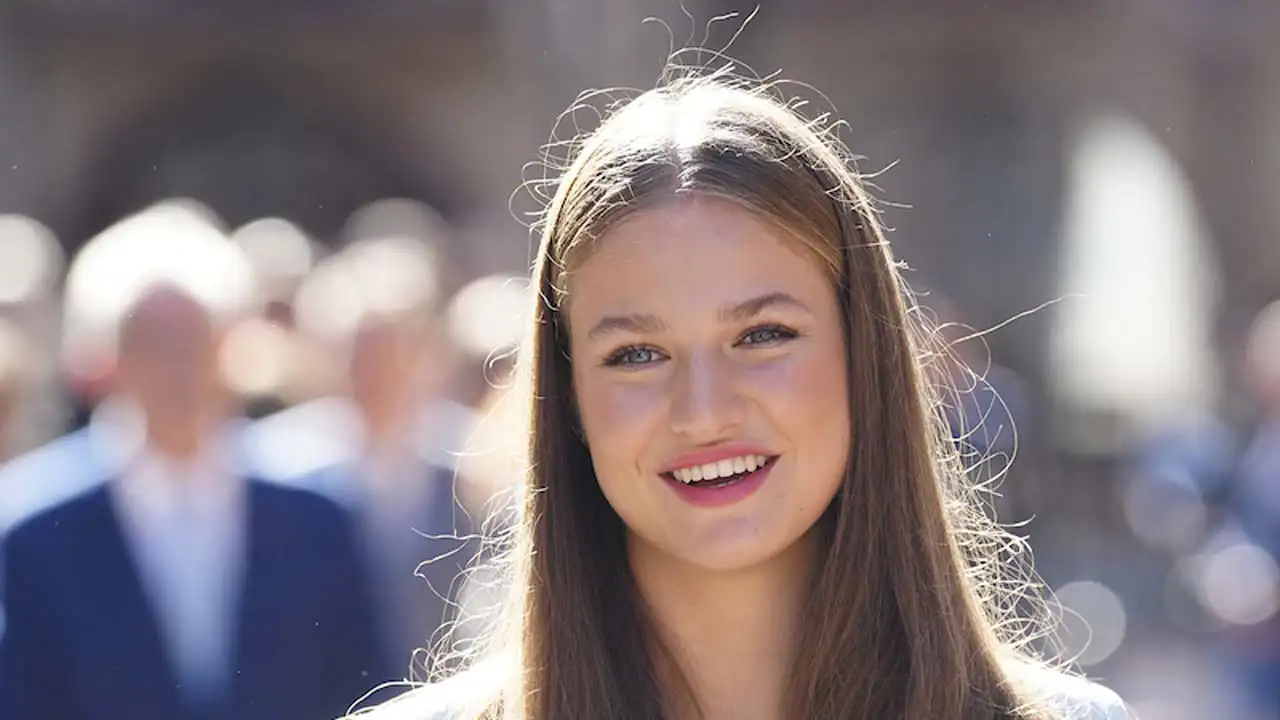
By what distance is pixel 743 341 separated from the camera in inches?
80.0

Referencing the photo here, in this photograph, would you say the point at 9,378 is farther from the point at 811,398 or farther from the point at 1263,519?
the point at 1263,519

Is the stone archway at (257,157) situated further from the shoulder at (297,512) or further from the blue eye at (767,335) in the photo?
the blue eye at (767,335)

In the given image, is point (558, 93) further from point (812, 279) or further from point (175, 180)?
point (812, 279)

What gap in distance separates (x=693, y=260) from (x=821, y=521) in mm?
337

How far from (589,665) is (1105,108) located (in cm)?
883

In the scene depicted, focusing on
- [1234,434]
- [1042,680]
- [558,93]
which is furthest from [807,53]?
[1042,680]

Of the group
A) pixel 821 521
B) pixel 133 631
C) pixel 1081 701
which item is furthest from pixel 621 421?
pixel 133 631

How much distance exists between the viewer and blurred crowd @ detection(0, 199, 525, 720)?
291 centimetres

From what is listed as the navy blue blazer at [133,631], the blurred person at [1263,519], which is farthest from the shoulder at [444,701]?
the blurred person at [1263,519]

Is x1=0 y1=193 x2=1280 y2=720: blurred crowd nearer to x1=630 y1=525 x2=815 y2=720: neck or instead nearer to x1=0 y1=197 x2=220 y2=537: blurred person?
x1=0 y1=197 x2=220 y2=537: blurred person

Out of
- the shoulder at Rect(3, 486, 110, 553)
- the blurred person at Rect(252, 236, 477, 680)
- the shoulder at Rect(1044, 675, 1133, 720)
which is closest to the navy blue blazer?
the shoulder at Rect(3, 486, 110, 553)

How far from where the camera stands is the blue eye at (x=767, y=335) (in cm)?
203

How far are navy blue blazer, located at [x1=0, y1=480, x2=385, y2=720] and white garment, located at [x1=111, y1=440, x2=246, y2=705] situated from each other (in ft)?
0.06

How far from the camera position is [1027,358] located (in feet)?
34.2
